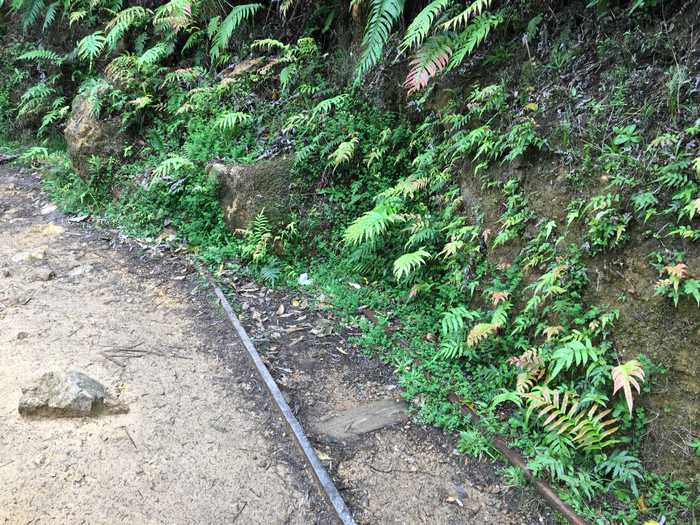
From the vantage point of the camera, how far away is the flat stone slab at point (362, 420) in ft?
12.9

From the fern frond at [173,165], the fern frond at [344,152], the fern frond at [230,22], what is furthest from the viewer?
the fern frond at [230,22]

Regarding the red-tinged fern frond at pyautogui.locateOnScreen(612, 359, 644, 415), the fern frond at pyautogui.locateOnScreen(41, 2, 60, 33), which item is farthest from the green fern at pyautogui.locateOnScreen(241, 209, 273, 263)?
the fern frond at pyautogui.locateOnScreen(41, 2, 60, 33)

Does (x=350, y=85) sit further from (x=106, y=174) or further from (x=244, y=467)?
(x=244, y=467)

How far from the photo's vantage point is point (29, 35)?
10820 mm

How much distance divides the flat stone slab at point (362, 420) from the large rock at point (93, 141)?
6.25 metres

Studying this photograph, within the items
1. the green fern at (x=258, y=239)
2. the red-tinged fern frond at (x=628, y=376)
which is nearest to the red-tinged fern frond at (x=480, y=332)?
the red-tinged fern frond at (x=628, y=376)

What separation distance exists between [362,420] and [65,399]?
2.32 meters

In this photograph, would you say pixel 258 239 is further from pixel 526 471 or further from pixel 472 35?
pixel 526 471

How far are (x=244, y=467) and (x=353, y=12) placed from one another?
584 cm

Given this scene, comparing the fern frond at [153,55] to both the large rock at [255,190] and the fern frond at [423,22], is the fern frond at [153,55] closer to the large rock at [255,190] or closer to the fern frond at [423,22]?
the large rock at [255,190]

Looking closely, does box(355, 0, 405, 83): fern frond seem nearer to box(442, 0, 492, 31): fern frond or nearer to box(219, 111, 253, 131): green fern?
box(442, 0, 492, 31): fern frond

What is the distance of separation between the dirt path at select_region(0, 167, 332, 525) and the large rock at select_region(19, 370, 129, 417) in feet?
0.23

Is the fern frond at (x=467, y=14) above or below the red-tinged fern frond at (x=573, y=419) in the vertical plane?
above

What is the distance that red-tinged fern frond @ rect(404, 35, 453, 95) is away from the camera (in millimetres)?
5078
